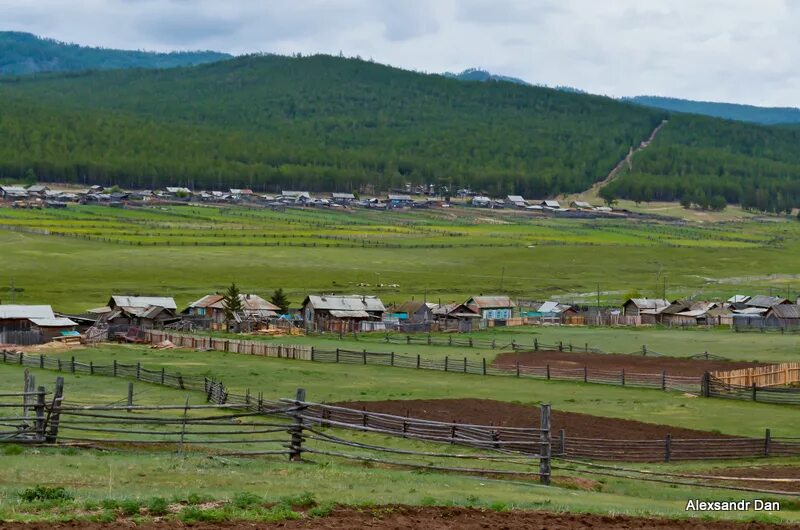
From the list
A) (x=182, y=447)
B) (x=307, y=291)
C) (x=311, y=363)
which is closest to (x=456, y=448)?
(x=182, y=447)

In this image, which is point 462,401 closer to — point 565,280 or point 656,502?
point 656,502

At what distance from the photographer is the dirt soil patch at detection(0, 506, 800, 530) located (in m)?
15.7

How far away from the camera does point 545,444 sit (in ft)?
75.4

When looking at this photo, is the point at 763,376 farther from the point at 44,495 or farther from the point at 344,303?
the point at 344,303

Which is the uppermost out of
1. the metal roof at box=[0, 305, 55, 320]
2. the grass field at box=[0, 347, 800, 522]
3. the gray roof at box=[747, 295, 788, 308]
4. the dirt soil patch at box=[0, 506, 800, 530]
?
the dirt soil patch at box=[0, 506, 800, 530]

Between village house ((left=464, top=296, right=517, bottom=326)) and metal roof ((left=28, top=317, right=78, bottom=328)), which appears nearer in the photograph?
metal roof ((left=28, top=317, right=78, bottom=328))

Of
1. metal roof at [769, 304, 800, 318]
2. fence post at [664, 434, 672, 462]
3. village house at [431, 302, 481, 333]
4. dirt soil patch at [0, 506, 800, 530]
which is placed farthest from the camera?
metal roof at [769, 304, 800, 318]

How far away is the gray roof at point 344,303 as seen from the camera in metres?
90.6

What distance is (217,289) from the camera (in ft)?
367

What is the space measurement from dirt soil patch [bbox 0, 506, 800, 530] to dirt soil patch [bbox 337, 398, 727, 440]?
17509mm

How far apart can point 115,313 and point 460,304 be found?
28396 mm

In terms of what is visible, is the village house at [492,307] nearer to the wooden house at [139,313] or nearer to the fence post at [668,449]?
the wooden house at [139,313]

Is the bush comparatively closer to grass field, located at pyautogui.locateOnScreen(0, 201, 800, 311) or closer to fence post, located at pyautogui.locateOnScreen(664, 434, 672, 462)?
fence post, located at pyautogui.locateOnScreen(664, 434, 672, 462)

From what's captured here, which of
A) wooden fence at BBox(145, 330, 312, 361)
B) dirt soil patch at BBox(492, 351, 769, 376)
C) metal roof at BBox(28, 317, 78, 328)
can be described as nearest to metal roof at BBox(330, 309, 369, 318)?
wooden fence at BBox(145, 330, 312, 361)
